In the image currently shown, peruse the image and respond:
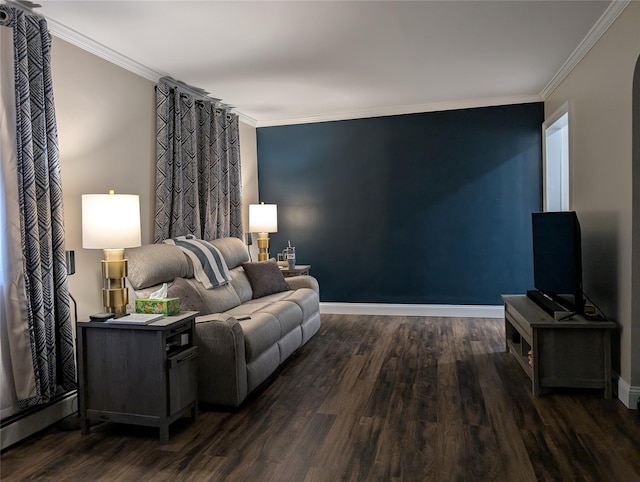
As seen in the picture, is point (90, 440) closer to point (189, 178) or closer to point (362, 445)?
point (362, 445)

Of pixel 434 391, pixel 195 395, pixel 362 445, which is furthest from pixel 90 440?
pixel 434 391

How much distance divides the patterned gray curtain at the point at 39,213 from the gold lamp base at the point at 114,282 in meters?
0.24

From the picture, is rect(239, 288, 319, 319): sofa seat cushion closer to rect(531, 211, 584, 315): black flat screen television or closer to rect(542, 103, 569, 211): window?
rect(531, 211, 584, 315): black flat screen television

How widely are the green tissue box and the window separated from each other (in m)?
4.13

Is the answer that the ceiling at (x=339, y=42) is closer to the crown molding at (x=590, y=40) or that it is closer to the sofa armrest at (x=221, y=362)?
the crown molding at (x=590, y=40)

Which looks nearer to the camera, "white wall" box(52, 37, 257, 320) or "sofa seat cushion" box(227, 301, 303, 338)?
"white wall" box(52, 37, 257, 320)

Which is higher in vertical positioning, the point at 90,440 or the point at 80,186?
the point at 80,186

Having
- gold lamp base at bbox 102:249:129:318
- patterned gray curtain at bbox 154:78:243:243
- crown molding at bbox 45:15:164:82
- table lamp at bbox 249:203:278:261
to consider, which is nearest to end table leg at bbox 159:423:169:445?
gold lamp base at bbox 102:249:129:318

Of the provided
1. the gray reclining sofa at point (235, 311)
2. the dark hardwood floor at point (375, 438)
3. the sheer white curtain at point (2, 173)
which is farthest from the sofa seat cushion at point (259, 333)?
the sheer white curtain at point (2, 173)

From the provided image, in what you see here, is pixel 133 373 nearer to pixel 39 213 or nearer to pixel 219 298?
pixel 39 213

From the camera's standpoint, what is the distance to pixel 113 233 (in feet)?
9.18

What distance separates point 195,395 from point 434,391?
5.25 feet

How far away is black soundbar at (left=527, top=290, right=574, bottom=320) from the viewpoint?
10.3 feet

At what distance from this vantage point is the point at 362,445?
247 cm
